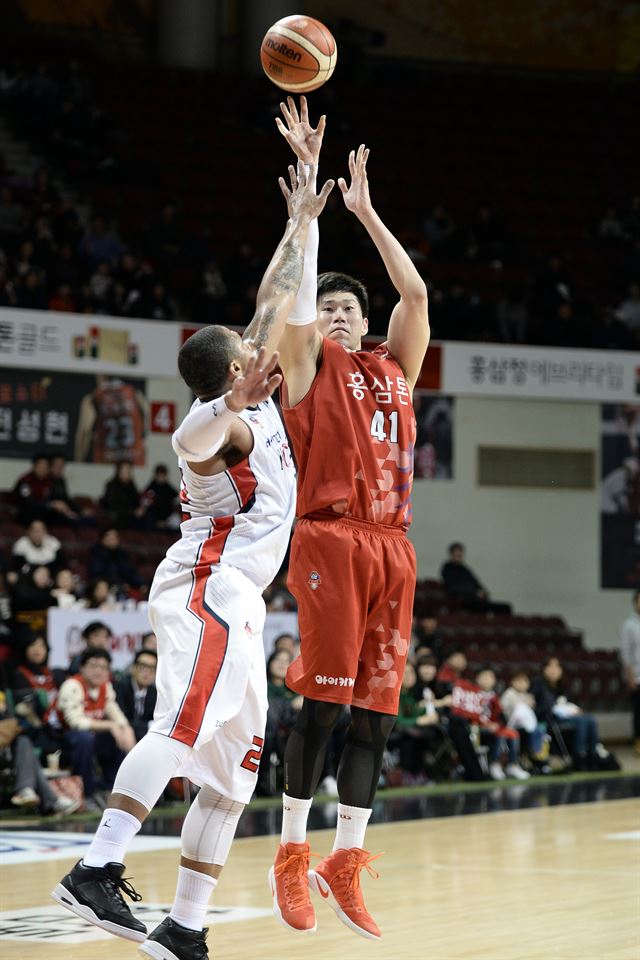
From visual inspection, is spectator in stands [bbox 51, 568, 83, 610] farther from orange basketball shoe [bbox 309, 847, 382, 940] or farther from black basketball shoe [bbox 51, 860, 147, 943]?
black basketball shoe [bbox 51, 860, 147, 943]

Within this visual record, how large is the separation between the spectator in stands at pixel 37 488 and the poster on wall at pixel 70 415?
114 centimetres

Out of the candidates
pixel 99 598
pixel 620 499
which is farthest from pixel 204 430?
pixel 620 499

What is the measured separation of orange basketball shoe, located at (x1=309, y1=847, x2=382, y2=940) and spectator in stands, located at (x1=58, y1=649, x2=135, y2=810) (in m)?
5.64

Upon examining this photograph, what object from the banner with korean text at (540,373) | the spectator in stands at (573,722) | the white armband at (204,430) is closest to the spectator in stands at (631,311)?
the banner with korean text at (540,373)

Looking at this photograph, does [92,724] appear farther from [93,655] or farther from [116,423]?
[116,423]

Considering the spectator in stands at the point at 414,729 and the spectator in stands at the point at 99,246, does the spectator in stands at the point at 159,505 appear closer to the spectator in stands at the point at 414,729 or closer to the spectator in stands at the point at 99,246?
the spectator in stands at the point at 99,246

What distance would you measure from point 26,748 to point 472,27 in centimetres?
1882

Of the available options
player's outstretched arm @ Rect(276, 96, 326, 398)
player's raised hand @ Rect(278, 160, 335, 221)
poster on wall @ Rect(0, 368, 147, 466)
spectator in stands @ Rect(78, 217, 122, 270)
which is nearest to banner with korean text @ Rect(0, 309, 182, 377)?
poster on wall @ Rect(0, 368, 147, 466)

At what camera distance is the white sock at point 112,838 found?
4.53 meters

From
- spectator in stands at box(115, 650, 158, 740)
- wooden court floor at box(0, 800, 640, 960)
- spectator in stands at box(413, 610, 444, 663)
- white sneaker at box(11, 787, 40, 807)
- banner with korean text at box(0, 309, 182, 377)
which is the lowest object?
wooden court floor at box(0, 800, 640, 960)

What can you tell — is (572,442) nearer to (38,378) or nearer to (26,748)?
(38,378)

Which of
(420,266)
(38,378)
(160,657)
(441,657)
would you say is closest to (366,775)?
(160,657)

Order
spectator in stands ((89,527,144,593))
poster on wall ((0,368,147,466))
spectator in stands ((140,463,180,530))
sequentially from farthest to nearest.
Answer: poster on wall ((0,368,147,466)), spectator in stands ((140,463,180,530)), spectator in stands ((89,527,144,593))

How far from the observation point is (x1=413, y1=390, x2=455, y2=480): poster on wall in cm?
1950
